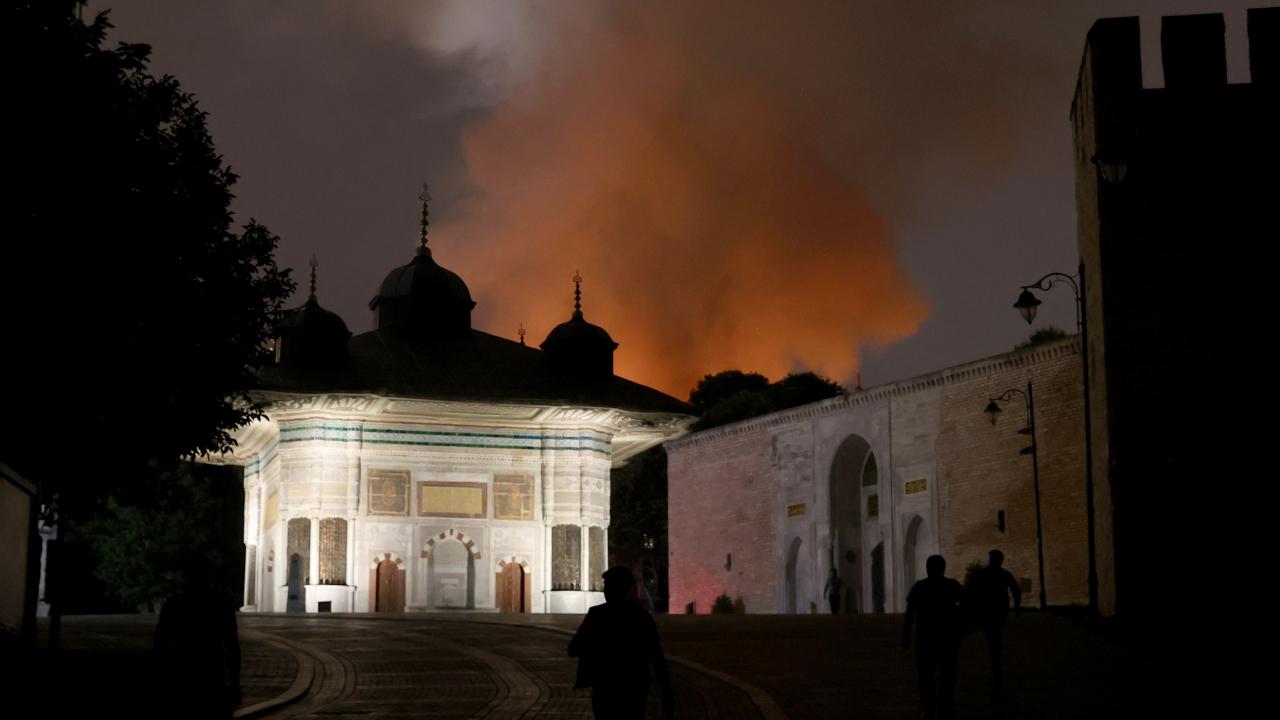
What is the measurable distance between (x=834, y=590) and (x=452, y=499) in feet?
52.3

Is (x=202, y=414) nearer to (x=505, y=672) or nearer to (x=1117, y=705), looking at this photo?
(x=505, y=672)

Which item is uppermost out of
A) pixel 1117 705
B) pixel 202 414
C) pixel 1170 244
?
pixel 1170 244

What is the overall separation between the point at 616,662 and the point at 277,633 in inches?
592

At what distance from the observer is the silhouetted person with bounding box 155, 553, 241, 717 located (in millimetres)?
10422

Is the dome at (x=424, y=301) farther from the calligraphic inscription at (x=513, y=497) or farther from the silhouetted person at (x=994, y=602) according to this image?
the silhouetted person at (x=994, y=602)

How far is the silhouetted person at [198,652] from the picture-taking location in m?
10.4

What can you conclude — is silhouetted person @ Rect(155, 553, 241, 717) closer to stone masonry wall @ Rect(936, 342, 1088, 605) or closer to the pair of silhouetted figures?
the pair of silhouetted figures

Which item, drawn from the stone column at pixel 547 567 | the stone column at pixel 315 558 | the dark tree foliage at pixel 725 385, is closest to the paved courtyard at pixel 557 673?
the stone column at pixel 315 558

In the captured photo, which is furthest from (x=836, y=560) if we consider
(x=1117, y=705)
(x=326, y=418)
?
(x=1117, y=705)

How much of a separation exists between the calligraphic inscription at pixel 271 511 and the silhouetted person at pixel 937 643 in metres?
26.3

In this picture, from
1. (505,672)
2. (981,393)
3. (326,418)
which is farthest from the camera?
(981,393)

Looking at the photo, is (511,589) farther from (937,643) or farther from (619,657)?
(619,657)

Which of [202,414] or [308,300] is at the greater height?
[308,300]

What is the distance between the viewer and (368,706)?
14.4m
